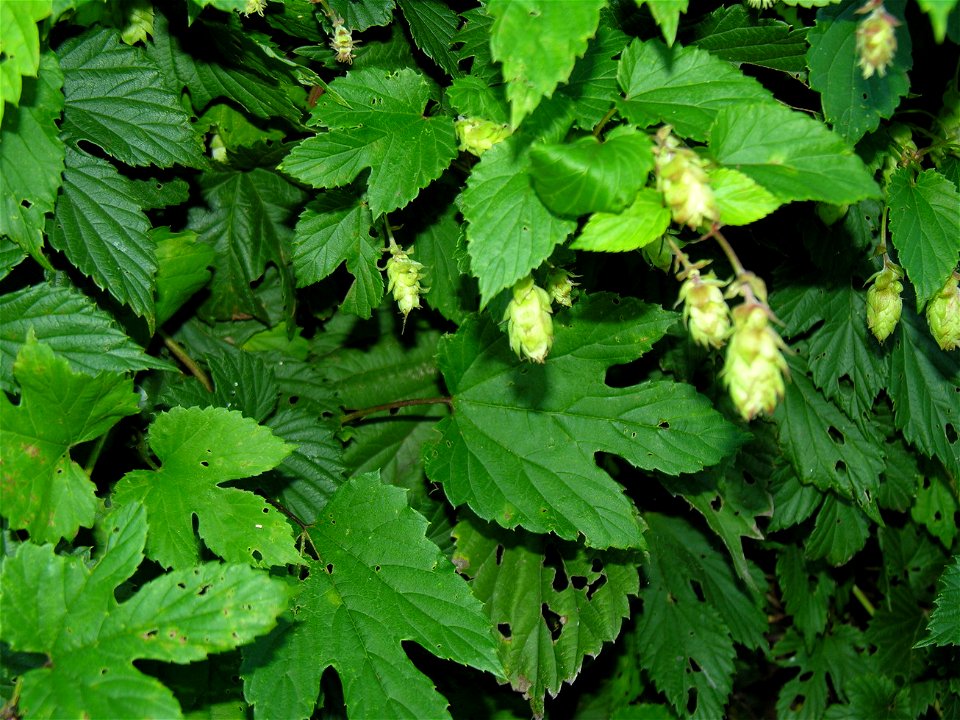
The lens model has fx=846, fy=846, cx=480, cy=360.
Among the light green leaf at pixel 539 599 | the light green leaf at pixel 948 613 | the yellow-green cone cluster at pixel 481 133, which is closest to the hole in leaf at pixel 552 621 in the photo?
the light green leaf at pixel 539 599

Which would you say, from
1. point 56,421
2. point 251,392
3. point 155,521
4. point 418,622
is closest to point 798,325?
point 418,622

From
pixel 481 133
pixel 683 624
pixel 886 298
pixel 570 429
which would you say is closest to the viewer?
pixel 481 133

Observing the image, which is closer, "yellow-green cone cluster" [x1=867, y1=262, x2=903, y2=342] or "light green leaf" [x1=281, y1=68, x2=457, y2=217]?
"light green leaf" [x1=281, y1=68, x2=457, y2=217]

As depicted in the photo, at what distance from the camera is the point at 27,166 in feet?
5.88

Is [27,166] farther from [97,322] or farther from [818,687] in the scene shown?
[818,687]

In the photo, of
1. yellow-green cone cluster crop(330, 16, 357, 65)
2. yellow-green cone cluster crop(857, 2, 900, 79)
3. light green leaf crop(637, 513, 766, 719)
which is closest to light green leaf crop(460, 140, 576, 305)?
yellow-green cone cluster crop(857, 2, 900, 79)

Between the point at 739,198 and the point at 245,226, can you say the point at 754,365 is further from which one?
the point at 245,226

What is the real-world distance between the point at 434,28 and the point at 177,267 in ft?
3.06

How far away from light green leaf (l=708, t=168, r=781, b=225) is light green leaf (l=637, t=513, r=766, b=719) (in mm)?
1535

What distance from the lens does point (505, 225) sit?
1544mm

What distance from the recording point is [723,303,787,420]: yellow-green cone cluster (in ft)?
4.23

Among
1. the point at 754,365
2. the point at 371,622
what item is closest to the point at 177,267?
the point at 371,622

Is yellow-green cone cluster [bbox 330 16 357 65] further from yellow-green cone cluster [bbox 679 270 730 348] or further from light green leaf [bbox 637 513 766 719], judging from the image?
light green leaf [bbox 637 513 766 719]

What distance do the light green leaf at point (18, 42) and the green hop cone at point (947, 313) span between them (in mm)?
1951
